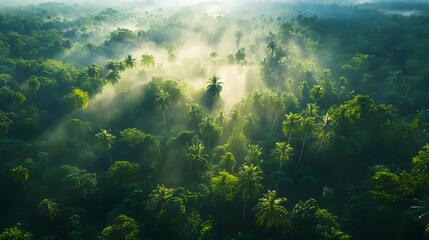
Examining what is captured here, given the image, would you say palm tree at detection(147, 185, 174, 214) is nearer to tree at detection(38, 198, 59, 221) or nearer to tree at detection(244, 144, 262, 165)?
tree at detection(38, 198, 59, 221)

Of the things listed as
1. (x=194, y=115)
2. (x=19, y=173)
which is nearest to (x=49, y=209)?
(x=19, y=173)

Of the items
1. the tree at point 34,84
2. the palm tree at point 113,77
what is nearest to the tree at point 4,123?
the tree at point 34,84

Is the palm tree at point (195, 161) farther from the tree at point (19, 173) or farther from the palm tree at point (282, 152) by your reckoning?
the tree at point (19, 173)

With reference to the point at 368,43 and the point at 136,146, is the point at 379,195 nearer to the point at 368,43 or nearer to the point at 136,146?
the point at 136,146

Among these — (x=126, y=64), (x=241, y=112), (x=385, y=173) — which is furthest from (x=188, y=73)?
(x=385, y=173)

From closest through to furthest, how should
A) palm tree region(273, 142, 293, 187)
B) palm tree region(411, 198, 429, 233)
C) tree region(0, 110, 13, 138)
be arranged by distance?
1. palm tree region(411, 198, 429, 233)
2. palm tree region(273, 142, 293, 187)
3. tree region(0, 110, 13, 138)

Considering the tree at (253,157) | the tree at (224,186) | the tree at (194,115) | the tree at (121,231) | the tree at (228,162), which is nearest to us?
the tree at (121,231)

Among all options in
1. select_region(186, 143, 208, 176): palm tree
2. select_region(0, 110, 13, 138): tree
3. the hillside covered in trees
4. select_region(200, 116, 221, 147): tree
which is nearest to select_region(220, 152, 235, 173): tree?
the hillside covered in trees
